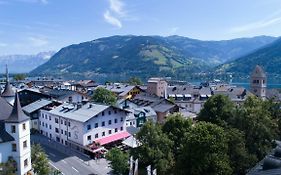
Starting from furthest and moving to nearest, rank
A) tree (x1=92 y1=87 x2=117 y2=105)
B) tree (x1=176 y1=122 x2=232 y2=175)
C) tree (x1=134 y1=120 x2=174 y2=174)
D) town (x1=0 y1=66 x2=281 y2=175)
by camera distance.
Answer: tree (x1=92 y1=87 x2=117 y2=105) < tree (x1=134 y1=120 x2=174 y2=174) < town (x1=0 y1=66 x2=281 y2=175) < tree (x1=176 y1=122 x2=232 y2=175)

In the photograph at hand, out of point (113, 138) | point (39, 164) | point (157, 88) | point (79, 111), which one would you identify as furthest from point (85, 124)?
point (157, 88)

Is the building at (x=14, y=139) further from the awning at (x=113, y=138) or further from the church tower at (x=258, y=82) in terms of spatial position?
the church tower at (x=258, y=82)

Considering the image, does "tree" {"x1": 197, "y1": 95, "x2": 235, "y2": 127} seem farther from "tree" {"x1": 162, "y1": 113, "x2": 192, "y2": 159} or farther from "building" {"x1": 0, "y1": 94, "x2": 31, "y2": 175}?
"building" {"x1": 0, "y1": 94, "x2": 31, "y2": 175}

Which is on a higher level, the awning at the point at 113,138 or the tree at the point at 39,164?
the tree at the point at 39,164

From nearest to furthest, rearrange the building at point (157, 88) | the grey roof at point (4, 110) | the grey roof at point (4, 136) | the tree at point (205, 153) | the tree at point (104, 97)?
the tree at point (205, 153)
the grey roof at point (4, 136)
the grey roof at point (4, 110)
the tree at point (104, 97)
the building at point (157, 88)

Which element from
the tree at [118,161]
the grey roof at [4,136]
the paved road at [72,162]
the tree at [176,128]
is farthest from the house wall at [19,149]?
the tree at [176,128]

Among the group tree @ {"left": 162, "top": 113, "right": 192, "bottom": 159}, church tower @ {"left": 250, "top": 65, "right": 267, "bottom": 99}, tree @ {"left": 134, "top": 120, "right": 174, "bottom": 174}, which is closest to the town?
tree @ {"left": 162, "top": 113, "right": 192, "bottom": 159}

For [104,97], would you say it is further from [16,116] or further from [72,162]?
[16,116]

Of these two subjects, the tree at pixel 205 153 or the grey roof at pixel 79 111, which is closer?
the tree at pixel 205 153
